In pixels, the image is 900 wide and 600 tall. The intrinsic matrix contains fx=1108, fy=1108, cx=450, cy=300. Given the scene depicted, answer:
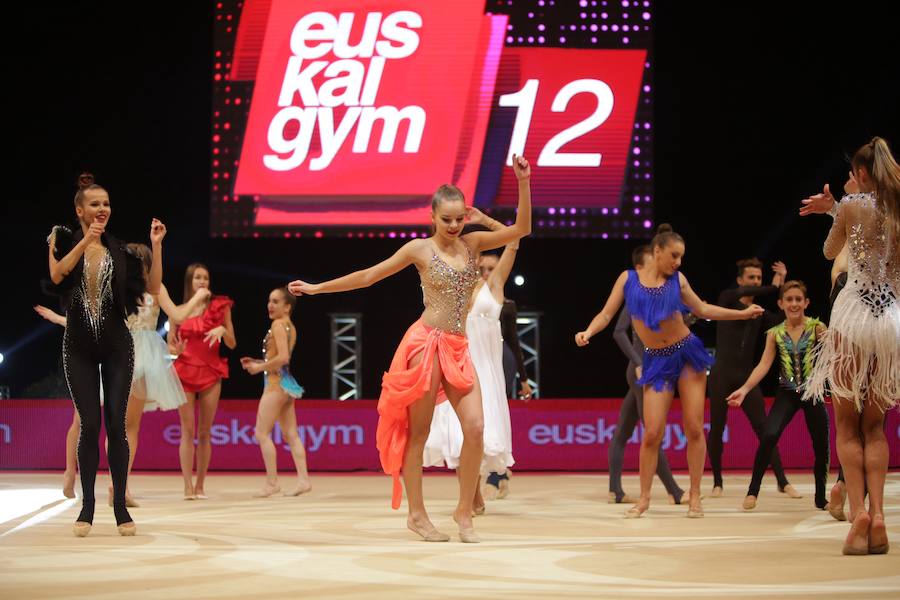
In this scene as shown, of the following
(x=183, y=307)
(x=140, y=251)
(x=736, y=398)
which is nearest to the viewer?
(x=140, y=251)

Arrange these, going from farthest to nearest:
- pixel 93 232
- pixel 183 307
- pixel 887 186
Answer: pixel 183 307 < pixel 93 232 < pixel 887 186

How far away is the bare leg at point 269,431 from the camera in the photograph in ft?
27.6

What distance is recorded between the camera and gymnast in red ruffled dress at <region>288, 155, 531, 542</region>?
5.48m

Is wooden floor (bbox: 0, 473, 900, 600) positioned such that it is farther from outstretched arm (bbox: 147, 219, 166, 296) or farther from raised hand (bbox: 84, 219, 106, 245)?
raised hand (bbox: 84, 219, 106, 245)

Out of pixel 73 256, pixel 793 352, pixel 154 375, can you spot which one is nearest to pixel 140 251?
pixel 73 256

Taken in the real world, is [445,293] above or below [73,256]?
below

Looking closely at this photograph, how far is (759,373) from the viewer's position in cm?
775

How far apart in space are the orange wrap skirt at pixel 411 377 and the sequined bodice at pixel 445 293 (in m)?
0.05

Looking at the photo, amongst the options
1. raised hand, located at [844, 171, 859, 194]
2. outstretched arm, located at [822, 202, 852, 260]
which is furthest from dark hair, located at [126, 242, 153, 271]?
raised hand, located at [844, 171, 859, 194]

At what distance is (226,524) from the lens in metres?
6.18

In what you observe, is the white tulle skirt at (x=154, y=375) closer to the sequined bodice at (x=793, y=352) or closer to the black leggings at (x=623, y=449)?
the black leggings at (x=623, y=449)

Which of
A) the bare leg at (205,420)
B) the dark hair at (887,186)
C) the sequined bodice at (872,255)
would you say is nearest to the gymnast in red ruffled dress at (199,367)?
the bare leg at (205,420)

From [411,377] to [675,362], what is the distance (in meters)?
2.00

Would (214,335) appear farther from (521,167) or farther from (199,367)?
(521,167)
